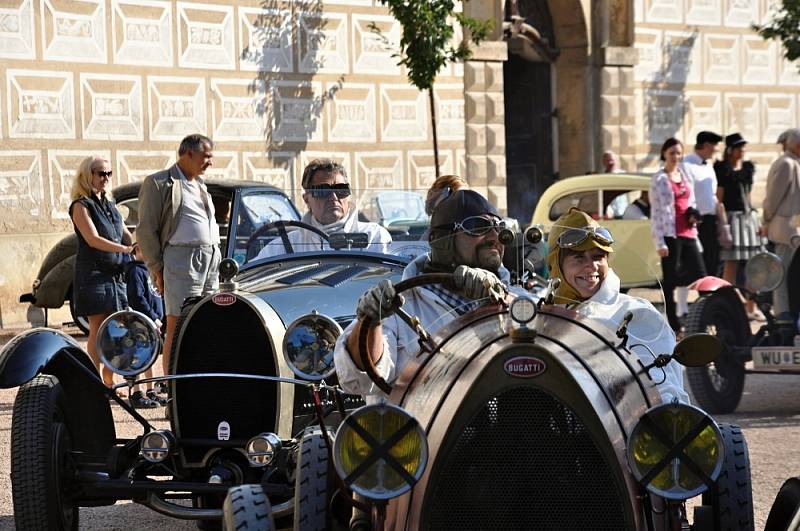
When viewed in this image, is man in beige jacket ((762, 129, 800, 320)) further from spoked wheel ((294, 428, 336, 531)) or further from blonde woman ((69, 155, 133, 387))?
spoked wheel ((294, 428, 336, 531))

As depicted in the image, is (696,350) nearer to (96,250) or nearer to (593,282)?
(593,282)

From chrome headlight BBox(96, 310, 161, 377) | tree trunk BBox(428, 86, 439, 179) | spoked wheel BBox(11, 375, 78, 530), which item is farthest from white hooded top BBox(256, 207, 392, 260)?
tree trunk BBox(428, 86, 439, 179)

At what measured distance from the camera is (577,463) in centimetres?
367

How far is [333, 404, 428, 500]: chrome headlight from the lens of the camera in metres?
3.72

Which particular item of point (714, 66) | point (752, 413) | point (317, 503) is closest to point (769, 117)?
point (714, 66)

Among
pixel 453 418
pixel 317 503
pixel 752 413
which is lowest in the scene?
pixel 752 413

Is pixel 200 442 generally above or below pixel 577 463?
below

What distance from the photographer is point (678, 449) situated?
12.3 ft

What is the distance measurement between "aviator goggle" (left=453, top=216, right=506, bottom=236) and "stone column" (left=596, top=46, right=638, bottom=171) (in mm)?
18885

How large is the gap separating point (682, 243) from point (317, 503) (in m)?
9.80

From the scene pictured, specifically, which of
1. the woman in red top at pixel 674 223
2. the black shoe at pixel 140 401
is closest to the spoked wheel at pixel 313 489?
the black shoe at pixel 140 401

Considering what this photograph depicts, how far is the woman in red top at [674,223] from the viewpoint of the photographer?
13.8 metres

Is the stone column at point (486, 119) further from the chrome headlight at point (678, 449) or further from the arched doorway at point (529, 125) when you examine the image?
the chrome headlight at point (678, 449)

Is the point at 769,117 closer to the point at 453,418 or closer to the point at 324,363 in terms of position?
the point at 324,363
